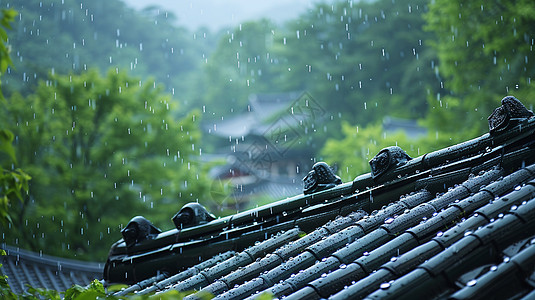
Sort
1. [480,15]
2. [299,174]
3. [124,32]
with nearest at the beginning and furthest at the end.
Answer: [480,15] < [299,174] < [124,32]

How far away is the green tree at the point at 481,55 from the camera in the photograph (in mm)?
12422

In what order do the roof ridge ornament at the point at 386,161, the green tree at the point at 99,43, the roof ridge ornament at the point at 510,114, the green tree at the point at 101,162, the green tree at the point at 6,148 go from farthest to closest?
the green tree at the point at 99,43 → the green tree at the point at 101,162 → the roof ridge ornament at the point at 386,161 → the roof ridge ornament at the point at 510,114 → the green tree at the point at 6,148

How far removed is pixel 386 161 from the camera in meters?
3.25

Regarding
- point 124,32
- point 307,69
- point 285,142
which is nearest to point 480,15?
point 285,142

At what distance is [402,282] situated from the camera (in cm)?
203

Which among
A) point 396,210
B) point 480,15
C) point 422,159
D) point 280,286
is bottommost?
point 280,286

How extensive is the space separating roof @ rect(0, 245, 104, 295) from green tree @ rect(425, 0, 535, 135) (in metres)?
10.2

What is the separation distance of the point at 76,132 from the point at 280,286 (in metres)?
10.9

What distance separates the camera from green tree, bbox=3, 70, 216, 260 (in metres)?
11.7

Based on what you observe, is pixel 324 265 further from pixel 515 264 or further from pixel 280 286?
pixel 515 264

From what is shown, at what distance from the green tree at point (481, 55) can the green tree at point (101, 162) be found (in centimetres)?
763

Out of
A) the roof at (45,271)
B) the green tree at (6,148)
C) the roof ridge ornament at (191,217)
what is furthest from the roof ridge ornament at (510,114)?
the roof at (45,271)

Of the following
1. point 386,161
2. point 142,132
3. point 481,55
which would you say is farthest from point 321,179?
point 481,55

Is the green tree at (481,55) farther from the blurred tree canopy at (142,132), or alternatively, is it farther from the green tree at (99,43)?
the green tree at (99,43)
